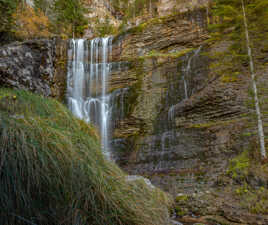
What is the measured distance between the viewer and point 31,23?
59.2ft

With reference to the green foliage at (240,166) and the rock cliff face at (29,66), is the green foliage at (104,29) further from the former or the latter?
the rock cliff face at (29,66)

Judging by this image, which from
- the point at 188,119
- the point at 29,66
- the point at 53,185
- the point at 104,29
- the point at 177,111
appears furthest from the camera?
the point at 104,29

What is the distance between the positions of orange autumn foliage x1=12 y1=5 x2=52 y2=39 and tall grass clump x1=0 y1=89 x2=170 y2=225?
16.5m

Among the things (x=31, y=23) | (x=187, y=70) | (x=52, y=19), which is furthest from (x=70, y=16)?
(x=187, y=70)

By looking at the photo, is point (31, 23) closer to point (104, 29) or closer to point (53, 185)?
point (104, 29)

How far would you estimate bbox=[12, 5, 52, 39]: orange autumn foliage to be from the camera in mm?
16167

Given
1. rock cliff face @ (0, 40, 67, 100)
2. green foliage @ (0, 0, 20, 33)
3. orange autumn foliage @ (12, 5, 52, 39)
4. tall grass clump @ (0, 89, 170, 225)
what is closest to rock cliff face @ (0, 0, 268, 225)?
rock cliff face @ (0, 40, 67, 100)

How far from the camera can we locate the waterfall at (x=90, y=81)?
41.2 feet

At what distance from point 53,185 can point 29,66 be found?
114 inches

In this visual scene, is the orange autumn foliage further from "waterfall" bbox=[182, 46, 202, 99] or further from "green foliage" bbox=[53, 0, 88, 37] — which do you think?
"waterfall" bbox=[182, 46, 202, 99]

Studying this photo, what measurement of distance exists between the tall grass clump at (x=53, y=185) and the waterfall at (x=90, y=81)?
9.73 meters

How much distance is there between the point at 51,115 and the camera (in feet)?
9.11

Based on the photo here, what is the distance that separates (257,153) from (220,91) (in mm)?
3535

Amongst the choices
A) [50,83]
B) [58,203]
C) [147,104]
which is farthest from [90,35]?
[58,203]
